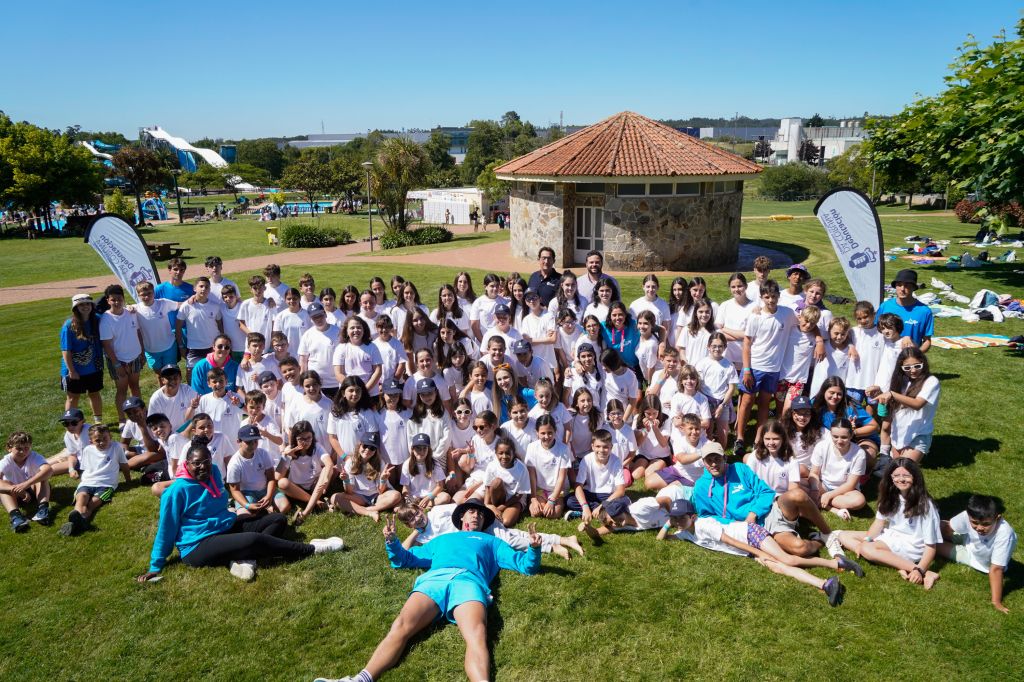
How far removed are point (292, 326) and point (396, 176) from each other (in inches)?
899

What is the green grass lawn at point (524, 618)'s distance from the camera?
4348 millimetres

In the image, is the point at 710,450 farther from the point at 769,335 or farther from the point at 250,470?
the point at 250,470


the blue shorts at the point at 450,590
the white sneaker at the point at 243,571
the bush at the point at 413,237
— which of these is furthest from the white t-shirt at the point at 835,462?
the bush at the point at 413,237

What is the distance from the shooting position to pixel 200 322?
8523 millimetres

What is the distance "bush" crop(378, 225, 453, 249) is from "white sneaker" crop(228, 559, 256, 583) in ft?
77.7

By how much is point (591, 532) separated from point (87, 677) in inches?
149

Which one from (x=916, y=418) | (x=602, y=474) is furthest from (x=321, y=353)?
(x=916, y=418)

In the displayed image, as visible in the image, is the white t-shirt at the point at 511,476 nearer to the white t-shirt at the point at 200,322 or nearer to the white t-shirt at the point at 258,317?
the white t-shirt at the point at 258,317

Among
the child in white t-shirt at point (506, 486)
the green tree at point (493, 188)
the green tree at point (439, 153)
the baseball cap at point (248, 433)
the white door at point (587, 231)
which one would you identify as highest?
the green tree at point (439, 153)

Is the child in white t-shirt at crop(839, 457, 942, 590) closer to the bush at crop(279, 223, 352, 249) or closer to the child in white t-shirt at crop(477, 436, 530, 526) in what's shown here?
the child in white t-shirt at crop(477, 436, 530, 526)

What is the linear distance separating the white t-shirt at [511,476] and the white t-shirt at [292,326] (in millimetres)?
3596

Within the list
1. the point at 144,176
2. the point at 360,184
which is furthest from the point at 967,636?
the point at 144,176

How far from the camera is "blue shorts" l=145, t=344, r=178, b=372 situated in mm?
8672

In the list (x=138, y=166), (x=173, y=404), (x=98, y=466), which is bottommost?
(x=98, y=466)
